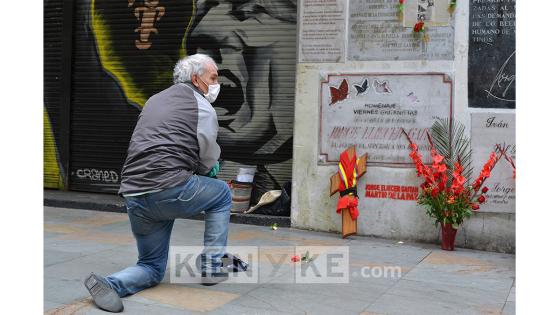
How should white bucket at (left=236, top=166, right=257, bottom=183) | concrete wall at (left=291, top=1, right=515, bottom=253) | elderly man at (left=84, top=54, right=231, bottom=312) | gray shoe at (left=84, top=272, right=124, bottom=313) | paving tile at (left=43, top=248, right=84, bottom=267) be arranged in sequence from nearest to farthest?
gray shoe at (left=84, top=272, right=124, bottom=313) → elderly man at (left=84, top=54, right=231, bottom=312) → paving tile at (left=43, top=248, right=84, bottom=267) → concrete wall at (left=291, top=1, right=515, bottom=253) → white bucket at (left=236, top=166, right=257, bottom=183)

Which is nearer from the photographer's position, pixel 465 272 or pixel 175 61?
pixel 465 272

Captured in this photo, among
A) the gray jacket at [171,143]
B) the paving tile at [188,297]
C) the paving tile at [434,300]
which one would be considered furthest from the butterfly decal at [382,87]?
the paving tile at [188,297]

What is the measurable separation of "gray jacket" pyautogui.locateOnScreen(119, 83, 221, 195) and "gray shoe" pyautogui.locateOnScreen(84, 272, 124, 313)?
65 centimetres

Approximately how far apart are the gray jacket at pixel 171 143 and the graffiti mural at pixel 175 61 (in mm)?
3649

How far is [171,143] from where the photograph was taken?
4328 millimetres

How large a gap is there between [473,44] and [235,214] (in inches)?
136

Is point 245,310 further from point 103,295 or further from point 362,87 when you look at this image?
point 362,87

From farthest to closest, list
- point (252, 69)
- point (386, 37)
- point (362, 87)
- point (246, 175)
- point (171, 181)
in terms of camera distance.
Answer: point (252, 69) → point (246, 175) → point (362, 87) → point (386, 37) → point (171, 181)

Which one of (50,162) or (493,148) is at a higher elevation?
(493,148)

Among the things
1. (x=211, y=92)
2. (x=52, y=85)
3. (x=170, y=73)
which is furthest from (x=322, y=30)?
(x=52, y=85)

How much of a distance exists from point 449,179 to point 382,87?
125 cm

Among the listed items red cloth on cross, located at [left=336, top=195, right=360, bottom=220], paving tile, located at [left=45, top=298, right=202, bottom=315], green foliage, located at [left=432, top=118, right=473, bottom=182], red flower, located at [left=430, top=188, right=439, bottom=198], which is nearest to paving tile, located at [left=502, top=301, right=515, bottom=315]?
red flower, located at [left=430, top=188, right=439, bottom=198]

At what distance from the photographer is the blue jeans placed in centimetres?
432

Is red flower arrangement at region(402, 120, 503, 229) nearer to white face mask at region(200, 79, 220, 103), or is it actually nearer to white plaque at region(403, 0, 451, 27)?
white plaque at region(403, 0, 451, 27)
